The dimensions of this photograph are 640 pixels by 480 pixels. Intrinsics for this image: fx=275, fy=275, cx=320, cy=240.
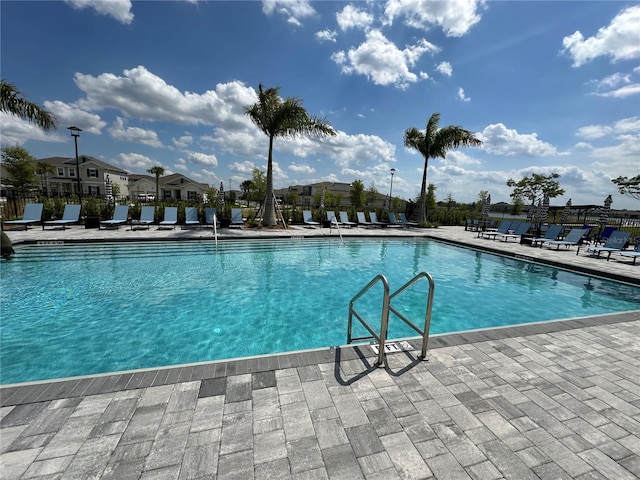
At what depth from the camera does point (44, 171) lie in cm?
4116

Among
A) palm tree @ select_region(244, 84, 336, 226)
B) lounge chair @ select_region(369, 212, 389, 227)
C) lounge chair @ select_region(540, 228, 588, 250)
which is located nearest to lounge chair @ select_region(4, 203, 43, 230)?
palm tree @ select_region(244, 84, 336, 226)

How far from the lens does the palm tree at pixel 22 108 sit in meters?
11.0

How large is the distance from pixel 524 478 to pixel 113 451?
2.98 m

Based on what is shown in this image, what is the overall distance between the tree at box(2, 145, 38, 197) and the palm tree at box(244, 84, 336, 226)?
33725 millimetres

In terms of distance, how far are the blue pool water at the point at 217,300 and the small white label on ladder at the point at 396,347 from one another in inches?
50.8

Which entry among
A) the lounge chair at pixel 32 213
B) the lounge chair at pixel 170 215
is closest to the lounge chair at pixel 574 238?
the lounge chair at pixel 170 215

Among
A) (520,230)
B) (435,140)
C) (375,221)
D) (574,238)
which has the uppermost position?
(435,140)

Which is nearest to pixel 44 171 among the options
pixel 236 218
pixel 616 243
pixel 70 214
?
pixel 70 214

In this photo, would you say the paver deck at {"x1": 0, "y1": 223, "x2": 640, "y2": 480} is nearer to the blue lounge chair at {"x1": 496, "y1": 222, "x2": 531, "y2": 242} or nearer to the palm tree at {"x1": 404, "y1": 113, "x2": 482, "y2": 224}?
the blue lounge chair at {"x1": 496, "y1": 222, "x2": 531, "y2": 242}

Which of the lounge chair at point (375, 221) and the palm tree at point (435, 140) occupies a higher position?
the palm tree at point (435, 140)

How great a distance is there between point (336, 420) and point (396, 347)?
1519mm

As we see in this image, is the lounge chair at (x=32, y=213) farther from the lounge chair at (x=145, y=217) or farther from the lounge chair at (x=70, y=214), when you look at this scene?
the lounge chair at (x=145, y=217)

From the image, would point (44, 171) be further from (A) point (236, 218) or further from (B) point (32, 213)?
(A) point (236, 218)

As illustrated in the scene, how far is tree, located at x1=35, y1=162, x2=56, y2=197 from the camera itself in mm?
40034
